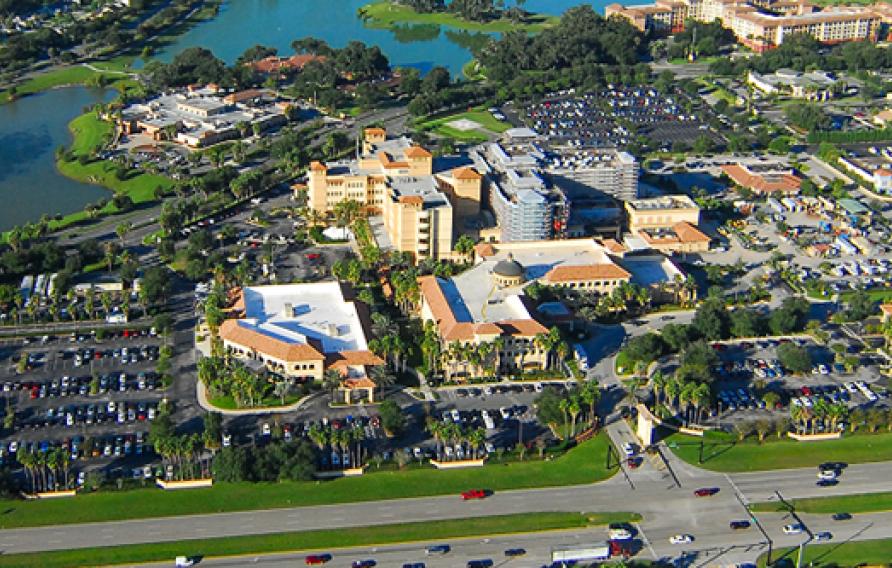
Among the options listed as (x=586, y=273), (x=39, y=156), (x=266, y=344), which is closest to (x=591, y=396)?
(x=586, y=273)

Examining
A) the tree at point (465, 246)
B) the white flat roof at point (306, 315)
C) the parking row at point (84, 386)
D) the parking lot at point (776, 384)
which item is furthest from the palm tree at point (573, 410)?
the parking row at point (84, 386)

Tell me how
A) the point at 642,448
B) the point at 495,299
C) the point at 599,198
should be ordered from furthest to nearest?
1. the point at 599,198
2. the point at 495,299
3. the point at 642,448

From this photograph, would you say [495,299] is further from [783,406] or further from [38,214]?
[38,214]

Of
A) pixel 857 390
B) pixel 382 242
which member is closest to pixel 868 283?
pixel 857 390

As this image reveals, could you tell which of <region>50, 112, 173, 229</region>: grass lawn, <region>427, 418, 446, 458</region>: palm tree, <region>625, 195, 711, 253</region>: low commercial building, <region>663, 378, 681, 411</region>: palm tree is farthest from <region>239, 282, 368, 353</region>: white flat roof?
<region>625, 195, 711, 253</region>: low commercial building

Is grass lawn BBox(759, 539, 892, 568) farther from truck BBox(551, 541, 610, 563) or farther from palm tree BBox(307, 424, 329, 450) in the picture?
palm tree BBox(307, 424, 329, 450)

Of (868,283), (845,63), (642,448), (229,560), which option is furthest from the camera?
(845,63)
